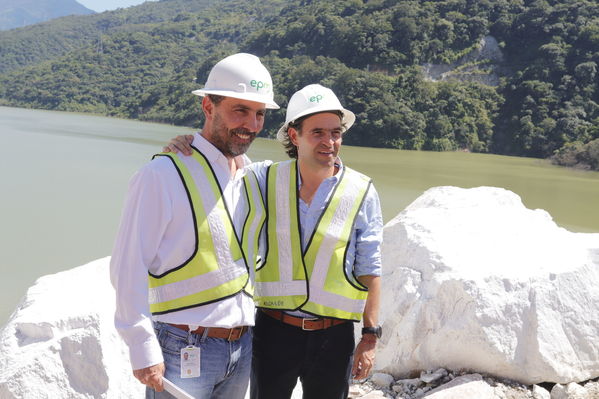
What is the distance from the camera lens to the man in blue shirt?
7.02 feet

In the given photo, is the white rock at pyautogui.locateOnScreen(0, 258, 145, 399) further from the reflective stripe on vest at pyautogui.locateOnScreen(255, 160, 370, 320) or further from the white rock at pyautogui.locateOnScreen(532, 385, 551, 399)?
the white rock at pyautogui.locateOnScreen(532, 385, 551, 399)

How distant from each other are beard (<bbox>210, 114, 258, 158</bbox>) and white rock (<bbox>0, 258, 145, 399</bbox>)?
1448 mm

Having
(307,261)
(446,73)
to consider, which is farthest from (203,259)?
(446,73)

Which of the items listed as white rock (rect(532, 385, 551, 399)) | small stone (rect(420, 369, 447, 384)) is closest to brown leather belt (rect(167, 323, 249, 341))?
small stone (rect(420, 369, 447, 384))

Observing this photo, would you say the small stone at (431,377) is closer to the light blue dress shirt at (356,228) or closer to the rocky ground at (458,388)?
the rocky ground at (458,388)

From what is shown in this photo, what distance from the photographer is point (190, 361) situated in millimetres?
1765

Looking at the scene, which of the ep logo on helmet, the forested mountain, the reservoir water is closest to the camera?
the ep logo on helmet

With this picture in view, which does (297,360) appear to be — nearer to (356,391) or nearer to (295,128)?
(295,128)

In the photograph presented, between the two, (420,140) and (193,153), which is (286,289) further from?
(420,140)

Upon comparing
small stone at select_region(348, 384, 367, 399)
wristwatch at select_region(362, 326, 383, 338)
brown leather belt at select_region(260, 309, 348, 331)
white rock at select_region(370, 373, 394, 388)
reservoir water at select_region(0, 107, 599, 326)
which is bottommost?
reservoir water at select_region(0, 107, 599, 326)

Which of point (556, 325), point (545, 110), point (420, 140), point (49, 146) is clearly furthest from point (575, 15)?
A: point (556, 325)

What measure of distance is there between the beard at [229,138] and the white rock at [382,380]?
2230mm

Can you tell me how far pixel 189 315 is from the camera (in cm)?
177

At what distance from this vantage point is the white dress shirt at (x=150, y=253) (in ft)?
5.44
